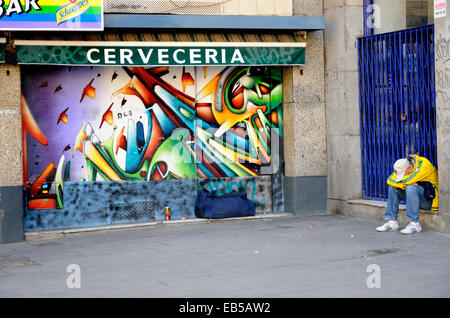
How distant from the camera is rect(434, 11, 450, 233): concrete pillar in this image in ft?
32.3

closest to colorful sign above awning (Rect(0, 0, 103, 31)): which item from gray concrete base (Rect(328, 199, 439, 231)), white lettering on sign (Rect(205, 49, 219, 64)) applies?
white lettering on sign (Rect(205, 49, 219, 64))

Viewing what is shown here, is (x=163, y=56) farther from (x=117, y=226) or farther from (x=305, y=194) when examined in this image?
(x=305, y=194)

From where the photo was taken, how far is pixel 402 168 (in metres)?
9.98

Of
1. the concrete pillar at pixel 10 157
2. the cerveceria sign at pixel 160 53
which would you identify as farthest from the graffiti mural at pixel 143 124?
the cerveceria sign at pixel 160 53

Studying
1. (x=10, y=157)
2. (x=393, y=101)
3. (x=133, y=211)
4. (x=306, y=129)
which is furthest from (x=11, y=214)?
(x=393, y=101)

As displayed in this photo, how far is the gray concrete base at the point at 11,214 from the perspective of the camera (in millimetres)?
10336

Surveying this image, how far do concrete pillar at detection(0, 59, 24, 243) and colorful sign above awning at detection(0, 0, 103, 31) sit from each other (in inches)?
28.4

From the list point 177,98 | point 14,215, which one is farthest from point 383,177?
point 14,215

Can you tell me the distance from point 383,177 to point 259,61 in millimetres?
2728

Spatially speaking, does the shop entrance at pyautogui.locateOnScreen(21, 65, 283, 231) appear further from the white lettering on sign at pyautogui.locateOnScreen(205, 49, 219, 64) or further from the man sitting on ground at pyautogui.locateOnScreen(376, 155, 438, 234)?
the man sitting on ground at pyautogui.locateOnScreen(376, 155, 438, 234)

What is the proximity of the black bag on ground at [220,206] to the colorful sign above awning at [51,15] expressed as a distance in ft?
10.7

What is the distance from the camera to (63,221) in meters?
11.2

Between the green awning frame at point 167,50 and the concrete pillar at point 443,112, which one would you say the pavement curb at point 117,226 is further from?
the concrete pillar at point 443,112

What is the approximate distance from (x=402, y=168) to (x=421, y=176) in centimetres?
30
